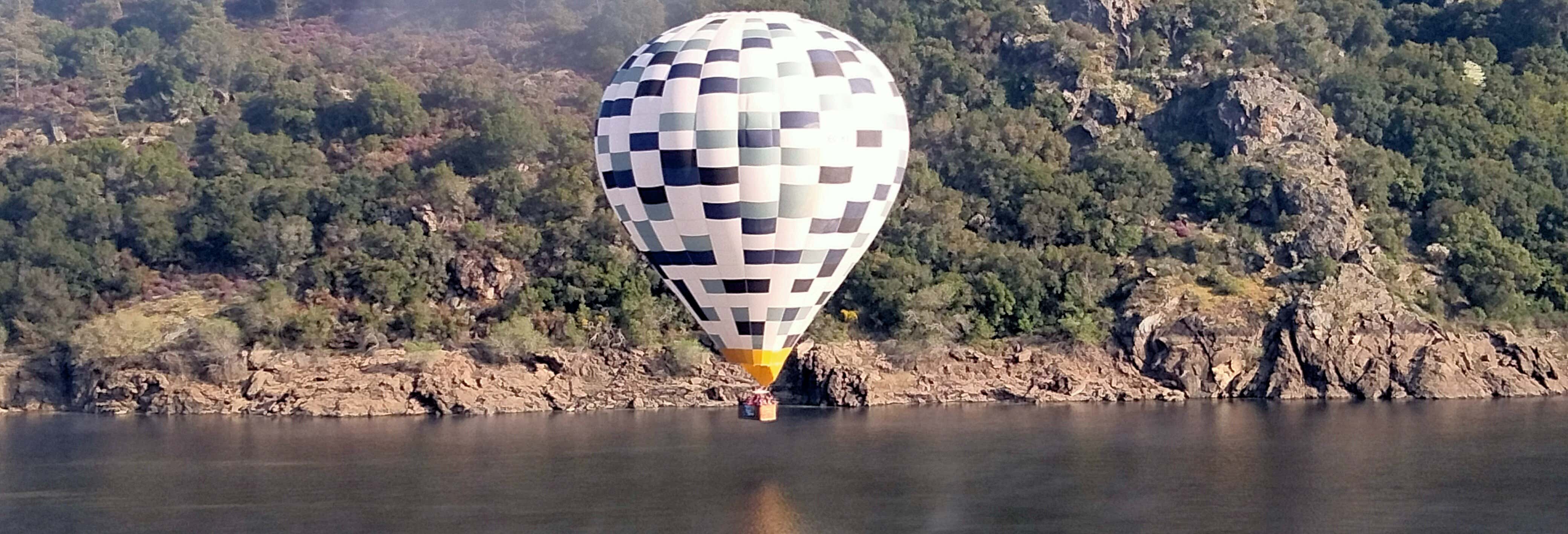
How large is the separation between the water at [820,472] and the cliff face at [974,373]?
151 centimetres

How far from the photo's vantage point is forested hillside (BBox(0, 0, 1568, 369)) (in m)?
63.0

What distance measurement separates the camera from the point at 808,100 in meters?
40.9

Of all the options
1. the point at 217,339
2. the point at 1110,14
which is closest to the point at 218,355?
the point at 217,339

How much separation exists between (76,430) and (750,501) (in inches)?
823

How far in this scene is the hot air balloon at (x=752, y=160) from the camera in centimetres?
4081

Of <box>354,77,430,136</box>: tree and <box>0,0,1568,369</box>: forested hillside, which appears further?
<box>354,77,430,136</box>: tree

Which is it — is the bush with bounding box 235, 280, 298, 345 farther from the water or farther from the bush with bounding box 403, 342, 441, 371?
the bush with bounding box 403, 342, 441, 371

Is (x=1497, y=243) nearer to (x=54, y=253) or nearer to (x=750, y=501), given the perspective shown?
(x=750, y=501)

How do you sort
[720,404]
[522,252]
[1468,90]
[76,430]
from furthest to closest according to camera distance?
1. [1468,90]
2. [522,252]
3. [720,404]
4. [76,430]

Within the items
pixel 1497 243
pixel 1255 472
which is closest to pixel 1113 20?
pixel 1497 243

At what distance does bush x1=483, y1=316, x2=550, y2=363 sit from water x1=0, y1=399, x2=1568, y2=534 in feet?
8.25

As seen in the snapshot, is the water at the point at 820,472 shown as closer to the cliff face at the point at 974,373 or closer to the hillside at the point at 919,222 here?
the cliff face at the point at 974,373

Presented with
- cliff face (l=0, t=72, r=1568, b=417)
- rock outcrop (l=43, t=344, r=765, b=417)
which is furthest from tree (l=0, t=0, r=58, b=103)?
rock outcrop (l=43, t=344, r=765, b=417)

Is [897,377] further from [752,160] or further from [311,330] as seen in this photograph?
[752,160]
